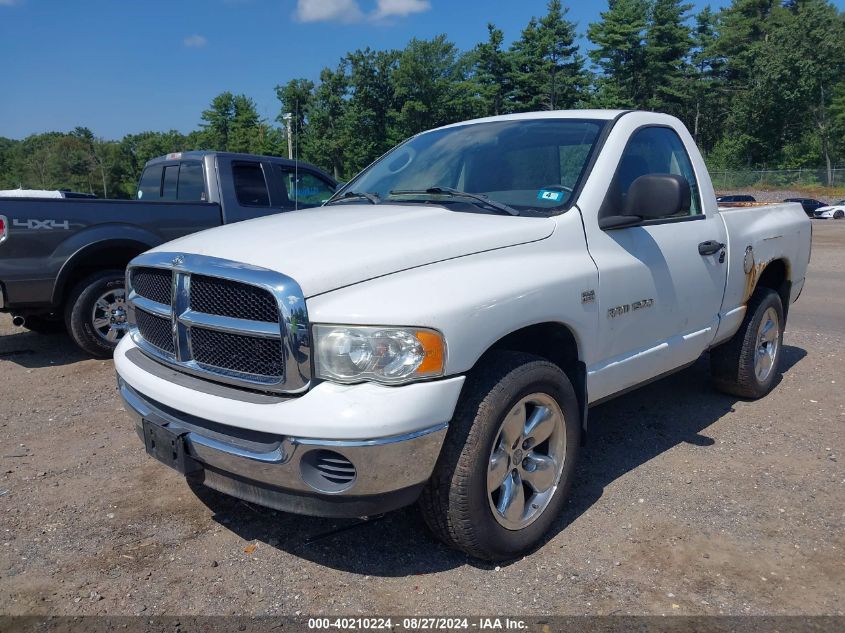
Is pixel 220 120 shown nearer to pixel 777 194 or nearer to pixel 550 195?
pixel 777 194

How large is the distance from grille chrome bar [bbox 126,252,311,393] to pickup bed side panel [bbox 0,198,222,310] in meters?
3.59

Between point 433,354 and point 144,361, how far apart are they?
1529 millimetres

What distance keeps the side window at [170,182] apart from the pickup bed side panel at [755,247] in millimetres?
5965

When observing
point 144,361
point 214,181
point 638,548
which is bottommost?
point 638,548

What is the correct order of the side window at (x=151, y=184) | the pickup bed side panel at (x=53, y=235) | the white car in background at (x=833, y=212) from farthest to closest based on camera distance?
the white car in background at (x=833, y=212), the side window at (x=151, y=184), the pickup bed side panel at (x=53, y=235)

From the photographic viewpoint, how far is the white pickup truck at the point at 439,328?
2521mm

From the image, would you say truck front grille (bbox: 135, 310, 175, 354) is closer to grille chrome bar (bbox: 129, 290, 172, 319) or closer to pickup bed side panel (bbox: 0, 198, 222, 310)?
grille chrome bar (bbox: 129, 290, 172, 319)

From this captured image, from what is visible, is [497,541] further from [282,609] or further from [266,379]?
[266,379]

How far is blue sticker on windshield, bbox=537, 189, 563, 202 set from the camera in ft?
11.3

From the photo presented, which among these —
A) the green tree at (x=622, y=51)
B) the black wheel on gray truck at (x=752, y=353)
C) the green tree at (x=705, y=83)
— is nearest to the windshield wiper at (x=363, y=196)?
the black wheel on gray truck at (x=752, y=353)

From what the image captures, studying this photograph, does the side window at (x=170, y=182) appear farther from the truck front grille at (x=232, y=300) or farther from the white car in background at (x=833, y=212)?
the white car in background at (x=833, y=212)

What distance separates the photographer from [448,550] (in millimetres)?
3176

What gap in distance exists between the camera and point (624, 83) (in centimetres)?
6372

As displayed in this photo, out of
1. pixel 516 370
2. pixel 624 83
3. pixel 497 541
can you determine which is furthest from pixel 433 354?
pixel 624 83
